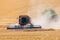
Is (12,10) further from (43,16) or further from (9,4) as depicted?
(43,16)

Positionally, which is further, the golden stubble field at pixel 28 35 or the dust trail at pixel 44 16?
the dust trail at pixel 44 16

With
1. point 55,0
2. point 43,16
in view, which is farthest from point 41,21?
point 55,0

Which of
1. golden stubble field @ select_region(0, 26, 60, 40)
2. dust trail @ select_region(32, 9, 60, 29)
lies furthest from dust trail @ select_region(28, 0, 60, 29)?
golden stubble field @ select_region(0, 26, 60, 40)

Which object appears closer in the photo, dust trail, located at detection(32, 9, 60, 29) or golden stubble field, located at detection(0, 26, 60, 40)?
golden stubble field, located at detection(0, 26, 60, 40)

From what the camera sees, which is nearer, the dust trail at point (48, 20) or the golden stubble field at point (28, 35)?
the golden stubble field at point (28, 35)

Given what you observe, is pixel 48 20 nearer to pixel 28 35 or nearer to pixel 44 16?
pixel 44 16

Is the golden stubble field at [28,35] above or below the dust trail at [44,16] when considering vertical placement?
below

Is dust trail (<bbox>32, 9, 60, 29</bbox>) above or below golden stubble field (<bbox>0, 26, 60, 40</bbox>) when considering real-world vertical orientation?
above

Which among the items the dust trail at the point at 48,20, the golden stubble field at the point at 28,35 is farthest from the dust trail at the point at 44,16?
the golden stubble field at the point at 28,35

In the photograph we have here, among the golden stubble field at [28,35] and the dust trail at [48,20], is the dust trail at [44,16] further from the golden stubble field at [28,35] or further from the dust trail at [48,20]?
the golden stubble field at [28,35]

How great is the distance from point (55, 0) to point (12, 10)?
0.88 ft

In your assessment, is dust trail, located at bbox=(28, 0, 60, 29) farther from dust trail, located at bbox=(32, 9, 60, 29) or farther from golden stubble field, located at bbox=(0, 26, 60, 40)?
golden stubble field, located at bbox=(0, 26, 60, 40)

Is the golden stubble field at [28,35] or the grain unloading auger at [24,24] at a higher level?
the grain unloading auger at [24,24]

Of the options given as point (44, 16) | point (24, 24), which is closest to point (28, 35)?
point (24, 24)
